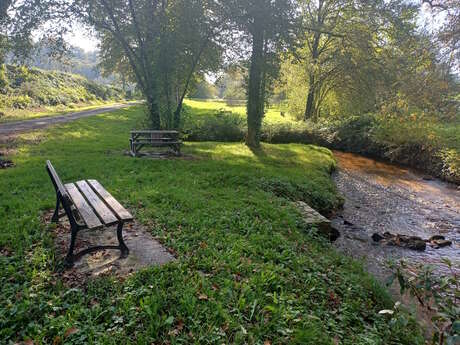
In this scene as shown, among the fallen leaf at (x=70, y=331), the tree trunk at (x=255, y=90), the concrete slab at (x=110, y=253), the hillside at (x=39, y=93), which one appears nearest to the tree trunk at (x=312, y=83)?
the tree trunk at (x=255, y=90)

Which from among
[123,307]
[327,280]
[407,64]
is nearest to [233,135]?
[407,64]

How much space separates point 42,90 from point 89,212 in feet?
104

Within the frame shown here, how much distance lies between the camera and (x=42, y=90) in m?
29.0

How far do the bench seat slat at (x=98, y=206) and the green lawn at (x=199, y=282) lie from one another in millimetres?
753

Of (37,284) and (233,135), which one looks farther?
(233,135)

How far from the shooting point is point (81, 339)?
2.68 metres

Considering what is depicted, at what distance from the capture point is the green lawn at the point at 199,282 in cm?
290

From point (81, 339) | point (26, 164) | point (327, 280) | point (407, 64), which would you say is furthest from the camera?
point (407, 64)

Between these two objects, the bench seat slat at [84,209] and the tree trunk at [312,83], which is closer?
the bench seat slat at [84,209]

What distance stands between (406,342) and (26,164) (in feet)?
34.3

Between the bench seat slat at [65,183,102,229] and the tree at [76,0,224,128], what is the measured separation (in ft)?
30.8

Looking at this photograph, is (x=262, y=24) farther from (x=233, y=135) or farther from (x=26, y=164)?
(x=26, y=164)

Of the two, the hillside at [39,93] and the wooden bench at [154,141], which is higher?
the hillside at [39,93]

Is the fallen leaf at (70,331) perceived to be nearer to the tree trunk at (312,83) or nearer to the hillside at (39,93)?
the hillside at (39,93)
